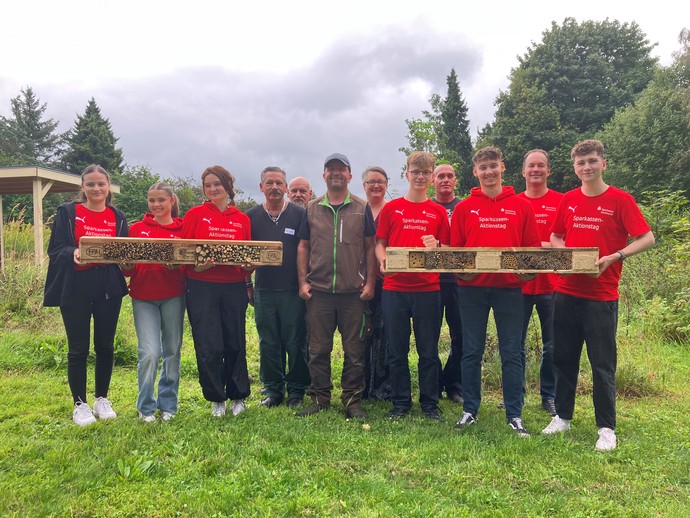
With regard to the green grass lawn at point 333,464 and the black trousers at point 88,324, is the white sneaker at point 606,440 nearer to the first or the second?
the green grass lawn at point 333,464

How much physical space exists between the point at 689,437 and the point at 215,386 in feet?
13.8

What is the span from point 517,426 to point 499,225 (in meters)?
1.77

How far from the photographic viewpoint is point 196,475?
10.3 feet

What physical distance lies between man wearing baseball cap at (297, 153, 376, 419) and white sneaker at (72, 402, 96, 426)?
1.89 meters

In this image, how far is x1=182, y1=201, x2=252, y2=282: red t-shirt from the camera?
4207mm

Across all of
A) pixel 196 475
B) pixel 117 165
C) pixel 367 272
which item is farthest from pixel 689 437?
pixel 117 165

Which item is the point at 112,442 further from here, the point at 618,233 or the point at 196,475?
the point at 618,233

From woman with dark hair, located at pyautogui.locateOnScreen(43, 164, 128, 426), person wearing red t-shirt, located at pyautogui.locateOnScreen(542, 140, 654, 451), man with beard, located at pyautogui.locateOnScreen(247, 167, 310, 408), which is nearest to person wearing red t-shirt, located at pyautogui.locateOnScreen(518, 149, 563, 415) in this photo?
person wearing red t-shirt, located at pyautogui.locateOnScreen(542, 140, 654, 451)

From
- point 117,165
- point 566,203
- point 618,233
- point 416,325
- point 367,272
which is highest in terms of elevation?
point 117,165

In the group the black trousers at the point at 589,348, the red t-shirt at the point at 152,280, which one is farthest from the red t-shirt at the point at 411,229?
the red t-shirt at the point at 152,280

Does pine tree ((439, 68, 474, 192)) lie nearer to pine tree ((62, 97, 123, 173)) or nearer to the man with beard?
pine tree ((62, 97, 123, 173))

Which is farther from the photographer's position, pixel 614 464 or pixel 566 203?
pixel 566 203

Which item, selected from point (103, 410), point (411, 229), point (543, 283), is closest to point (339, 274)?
point (411, 229)

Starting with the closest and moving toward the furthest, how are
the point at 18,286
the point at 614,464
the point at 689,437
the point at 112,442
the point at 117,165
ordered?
the point at 614,464
the point at 112,442
the point at 689,437
the point at 18,286
the point at 117,165
